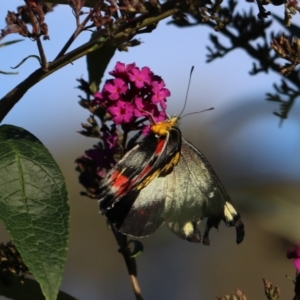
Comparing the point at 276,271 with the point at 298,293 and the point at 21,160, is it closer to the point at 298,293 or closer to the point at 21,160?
the point at 298,293

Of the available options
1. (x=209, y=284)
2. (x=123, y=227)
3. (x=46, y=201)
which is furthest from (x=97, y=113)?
(x=209, y=284)

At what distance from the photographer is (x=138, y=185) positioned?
1074 millimetres

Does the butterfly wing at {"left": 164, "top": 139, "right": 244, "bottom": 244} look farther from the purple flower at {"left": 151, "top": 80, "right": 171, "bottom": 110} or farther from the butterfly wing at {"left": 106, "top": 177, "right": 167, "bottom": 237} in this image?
the purple flower at {"left": 151, "top": 80, "right": 171, "bottom": 110}

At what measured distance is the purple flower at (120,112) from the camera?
1.09m

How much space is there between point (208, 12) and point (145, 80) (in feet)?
0.55

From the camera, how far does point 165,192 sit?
1.16 meters

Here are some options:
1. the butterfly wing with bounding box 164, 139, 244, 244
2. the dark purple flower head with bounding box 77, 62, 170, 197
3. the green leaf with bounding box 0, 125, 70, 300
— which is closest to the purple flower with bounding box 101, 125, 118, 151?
the dark purple flower head with bounding box 77, 62, 170, 197

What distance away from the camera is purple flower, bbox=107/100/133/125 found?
3.58 ft

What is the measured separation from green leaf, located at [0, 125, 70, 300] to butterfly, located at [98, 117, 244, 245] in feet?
0.54

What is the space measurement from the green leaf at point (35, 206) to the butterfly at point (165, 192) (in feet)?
0.54

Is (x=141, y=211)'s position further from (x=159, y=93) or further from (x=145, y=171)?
(x=159, y=93)

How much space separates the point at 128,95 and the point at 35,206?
330 mm

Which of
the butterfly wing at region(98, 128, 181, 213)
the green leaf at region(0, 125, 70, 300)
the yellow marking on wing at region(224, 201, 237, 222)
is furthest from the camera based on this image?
the yellow marking on wing at region(224, 201, 237, 222)

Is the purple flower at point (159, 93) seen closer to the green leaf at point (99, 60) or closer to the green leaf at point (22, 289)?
the green leaf at point (99, 60)
